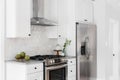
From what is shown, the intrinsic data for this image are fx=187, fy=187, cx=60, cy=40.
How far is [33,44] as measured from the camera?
4195 mm

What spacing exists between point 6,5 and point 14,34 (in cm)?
58

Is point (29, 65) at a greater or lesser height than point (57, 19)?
lesser

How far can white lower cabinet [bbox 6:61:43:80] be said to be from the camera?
10.4ft

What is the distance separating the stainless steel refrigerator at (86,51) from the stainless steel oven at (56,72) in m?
0.48

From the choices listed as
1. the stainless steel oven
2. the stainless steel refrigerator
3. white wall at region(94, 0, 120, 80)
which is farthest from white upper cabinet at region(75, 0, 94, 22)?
the stainless steel oven

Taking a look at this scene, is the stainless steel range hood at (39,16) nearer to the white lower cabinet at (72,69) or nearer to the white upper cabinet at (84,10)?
the white upper cabinet at (84,10)

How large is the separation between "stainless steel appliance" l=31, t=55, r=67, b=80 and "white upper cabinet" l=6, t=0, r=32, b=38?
650 mm

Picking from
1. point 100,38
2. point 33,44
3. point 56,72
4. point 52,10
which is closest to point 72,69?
point 56,72

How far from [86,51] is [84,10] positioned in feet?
3.44

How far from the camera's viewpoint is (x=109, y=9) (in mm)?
5078

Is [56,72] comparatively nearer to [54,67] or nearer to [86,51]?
[54,67]

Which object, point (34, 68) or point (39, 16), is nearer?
point (34, 68)

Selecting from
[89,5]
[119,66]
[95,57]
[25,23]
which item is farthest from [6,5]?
[119,66]

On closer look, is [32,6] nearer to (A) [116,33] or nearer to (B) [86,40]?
(B) [86,40]
